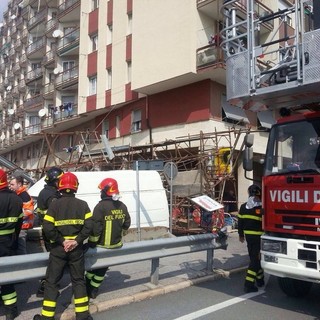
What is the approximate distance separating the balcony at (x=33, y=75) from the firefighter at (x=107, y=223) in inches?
1293

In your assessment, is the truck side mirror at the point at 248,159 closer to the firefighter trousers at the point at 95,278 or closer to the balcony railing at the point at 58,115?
the firefighter trousers at the point at 95,278

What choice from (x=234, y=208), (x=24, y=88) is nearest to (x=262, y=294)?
(x=234, y=208)

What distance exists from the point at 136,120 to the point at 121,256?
16829 mm

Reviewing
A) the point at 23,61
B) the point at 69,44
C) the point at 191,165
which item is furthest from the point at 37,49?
the point at 191,165

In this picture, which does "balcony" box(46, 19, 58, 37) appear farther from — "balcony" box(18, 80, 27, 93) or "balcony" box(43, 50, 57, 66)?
"balcony" box(18, 80, 27, 93)

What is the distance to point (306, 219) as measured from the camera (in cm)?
530

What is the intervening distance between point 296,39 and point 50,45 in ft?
108

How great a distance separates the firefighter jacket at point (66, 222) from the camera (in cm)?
494

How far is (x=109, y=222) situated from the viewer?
18.9 feet

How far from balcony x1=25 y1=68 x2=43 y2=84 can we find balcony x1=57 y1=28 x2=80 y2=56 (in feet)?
19.8

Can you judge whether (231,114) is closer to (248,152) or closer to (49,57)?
(248,152)

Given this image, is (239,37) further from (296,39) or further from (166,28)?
(166,28)

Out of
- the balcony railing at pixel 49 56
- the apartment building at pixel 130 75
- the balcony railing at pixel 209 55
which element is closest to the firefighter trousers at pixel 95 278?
the apartment building at pixel 130 75

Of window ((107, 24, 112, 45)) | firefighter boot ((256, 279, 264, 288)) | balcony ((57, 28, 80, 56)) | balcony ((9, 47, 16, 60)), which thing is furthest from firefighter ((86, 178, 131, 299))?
balcony ((9, 47, 16, 60))
